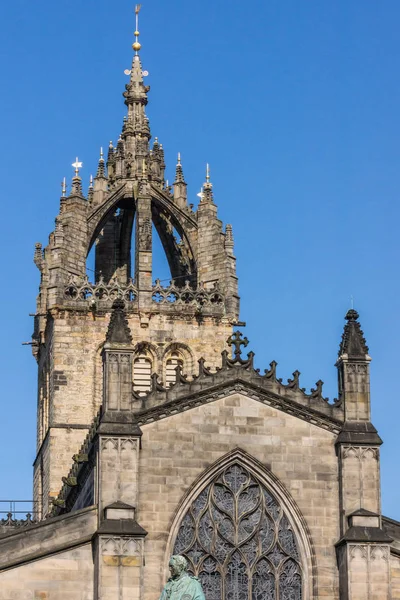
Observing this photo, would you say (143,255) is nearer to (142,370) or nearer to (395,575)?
(142,370)

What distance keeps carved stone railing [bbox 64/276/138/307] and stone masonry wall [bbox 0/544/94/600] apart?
1955 centimetres

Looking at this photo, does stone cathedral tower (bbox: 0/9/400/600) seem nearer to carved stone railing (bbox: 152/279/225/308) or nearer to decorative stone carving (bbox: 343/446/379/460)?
decorative stone carving (bbox: 343/446/379/460)

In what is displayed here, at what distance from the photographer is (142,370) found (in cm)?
7000

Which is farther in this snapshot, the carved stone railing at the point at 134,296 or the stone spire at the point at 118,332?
the carved stone railing at the point at 134,296

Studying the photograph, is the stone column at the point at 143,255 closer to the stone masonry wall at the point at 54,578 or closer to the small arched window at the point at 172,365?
the small arched window at the point at 172,365

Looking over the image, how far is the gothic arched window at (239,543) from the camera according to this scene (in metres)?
52.6

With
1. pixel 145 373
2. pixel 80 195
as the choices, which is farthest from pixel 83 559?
pixel 80 195

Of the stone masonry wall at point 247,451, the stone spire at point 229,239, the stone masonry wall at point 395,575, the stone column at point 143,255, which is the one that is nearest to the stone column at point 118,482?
the stone masonry wall at point 247,451

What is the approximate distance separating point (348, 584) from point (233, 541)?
10.6 feet

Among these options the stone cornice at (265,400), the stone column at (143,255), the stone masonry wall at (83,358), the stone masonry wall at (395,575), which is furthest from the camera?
the stone column at (143,255)

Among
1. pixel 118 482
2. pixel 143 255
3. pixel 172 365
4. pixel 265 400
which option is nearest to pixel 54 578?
pixel 118 482

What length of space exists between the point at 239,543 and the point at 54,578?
505cm

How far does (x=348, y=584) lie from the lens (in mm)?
51812

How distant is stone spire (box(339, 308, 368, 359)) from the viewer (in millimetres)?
53688
